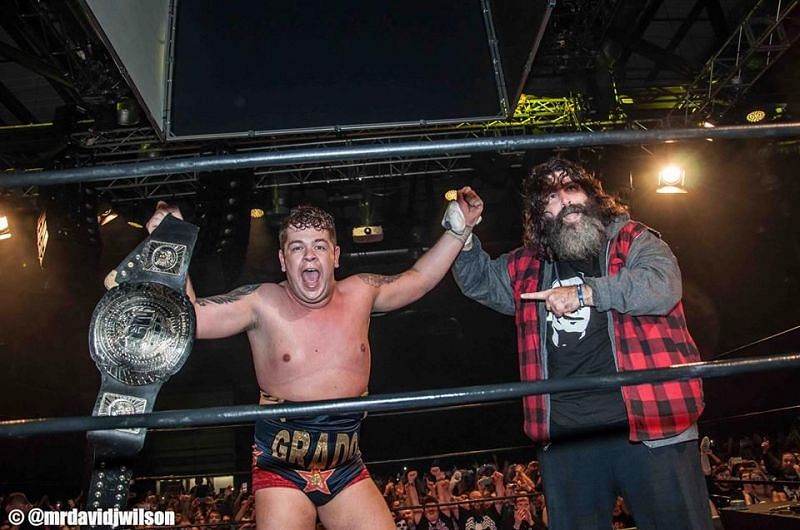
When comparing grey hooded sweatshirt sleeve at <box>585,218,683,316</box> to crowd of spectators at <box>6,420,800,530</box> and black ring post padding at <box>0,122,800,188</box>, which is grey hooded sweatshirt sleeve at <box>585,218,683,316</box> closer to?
black ring post padding at <box>0,122,800,188</box>

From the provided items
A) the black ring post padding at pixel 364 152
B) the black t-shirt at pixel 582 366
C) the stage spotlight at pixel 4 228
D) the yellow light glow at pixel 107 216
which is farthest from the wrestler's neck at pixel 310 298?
the stage spotlight at pixel 4 228

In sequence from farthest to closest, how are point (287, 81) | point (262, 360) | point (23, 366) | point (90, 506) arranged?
1. point (23, 366)
2. point (262, 360)
3. point (287, 81)
4. point (90, 506)

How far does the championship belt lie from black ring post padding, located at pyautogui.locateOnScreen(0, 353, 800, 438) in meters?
0.27

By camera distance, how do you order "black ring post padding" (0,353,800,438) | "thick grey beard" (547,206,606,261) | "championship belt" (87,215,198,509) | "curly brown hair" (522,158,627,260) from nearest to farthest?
"black ring post padding" (0,353,800,438), "championship belt" (87,215,198,509), "thick grey beard" (547,206,606,261), "curly brown hair" (522,158,627,260)

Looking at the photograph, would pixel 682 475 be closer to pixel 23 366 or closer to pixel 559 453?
pixel 559 453

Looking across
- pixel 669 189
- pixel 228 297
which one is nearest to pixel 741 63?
pixel 669 189

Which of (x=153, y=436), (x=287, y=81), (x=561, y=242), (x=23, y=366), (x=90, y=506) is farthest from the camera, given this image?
(x=153, y=436)

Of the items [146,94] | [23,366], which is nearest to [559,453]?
[146,94]

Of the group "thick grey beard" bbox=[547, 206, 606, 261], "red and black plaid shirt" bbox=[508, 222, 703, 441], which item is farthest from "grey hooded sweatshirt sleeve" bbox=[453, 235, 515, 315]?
"thick grey beard" bbox=[547, 206, 606, 261]

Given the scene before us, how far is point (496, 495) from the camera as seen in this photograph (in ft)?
22.5

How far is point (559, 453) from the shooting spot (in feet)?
6.75

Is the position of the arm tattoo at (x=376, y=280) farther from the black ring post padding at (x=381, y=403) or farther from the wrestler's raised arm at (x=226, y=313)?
the black ring post padding at (x=381, y=403)

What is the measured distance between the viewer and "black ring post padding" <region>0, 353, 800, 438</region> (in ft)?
3.25

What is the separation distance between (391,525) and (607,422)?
3.20 feet
